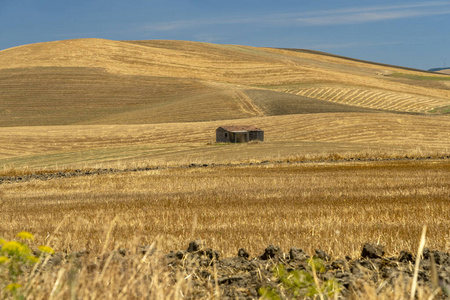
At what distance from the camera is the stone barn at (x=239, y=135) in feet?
169

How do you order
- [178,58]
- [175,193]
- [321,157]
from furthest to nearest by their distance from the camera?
[178,58], [321,157], [175,193]

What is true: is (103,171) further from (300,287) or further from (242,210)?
(300,287)

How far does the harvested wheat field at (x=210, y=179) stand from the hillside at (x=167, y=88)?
1.31 ft

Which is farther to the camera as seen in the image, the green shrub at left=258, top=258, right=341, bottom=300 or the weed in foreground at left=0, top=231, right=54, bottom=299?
the green shrub at left=258, top=258, right=341, bottom=300

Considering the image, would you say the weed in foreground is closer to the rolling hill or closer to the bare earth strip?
the rolling hill

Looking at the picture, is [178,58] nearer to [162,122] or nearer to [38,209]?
[162,122]

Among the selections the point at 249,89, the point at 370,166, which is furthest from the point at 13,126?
the point at 370,166

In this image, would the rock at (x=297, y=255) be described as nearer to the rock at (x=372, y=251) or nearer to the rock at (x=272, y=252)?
the rock at (x=272, y=252)

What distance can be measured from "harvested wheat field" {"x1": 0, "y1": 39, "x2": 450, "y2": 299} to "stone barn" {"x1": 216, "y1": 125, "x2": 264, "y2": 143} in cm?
215

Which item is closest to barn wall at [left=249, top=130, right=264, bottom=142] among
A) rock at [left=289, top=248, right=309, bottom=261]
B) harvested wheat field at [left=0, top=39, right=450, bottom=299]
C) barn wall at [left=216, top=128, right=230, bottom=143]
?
barn wall at [left=216, top=128, right=230, bottom=143]

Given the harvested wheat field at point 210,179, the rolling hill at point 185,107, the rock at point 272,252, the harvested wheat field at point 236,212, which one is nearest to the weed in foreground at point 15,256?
the harvested wheat field at point 210,179

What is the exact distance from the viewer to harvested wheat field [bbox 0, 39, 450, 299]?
5285mm

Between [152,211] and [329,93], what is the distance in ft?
246

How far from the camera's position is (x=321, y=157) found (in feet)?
106
